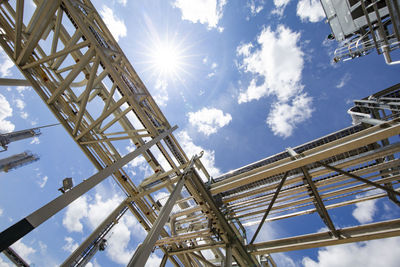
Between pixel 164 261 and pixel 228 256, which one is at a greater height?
A: pixel 164 261

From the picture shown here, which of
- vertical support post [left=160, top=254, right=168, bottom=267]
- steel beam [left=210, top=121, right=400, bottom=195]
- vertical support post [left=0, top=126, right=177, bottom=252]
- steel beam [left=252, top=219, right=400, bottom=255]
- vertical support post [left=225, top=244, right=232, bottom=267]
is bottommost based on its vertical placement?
steel beam [left=252, top=219, right=400, bottom=255]

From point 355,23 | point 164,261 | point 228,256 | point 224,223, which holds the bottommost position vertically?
point 228,256

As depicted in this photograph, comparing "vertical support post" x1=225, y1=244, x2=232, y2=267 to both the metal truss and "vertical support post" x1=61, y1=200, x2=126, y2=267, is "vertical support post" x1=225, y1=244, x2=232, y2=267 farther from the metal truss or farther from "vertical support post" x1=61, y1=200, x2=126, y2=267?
"vertical support post" x1=61, y1=200, x2=126, y2=267

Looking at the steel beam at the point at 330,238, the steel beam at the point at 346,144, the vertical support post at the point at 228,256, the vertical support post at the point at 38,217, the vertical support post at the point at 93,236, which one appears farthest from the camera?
the vertical support post at the point at 228,256

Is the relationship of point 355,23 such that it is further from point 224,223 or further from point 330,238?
point 224,223

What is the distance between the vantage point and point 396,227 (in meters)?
4.46

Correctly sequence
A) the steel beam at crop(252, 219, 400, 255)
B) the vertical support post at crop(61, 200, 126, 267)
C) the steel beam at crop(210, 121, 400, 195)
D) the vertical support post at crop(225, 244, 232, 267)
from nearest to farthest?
the steel beam at crop(210, 121, 400, 195) → the steel beam at crop(252, 219, 400, 255) → the vertical support post at crop(61, 200, 126, 267) → the vertical support post at crop(225, 244, 232, 267)

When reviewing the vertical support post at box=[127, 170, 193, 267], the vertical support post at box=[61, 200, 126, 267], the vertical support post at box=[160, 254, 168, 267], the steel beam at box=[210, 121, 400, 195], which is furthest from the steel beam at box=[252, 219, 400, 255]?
the vertical support post at box=[61, 200, 126, 267]

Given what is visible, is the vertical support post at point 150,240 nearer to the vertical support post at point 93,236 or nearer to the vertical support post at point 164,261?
the vertical support post at point 93,236

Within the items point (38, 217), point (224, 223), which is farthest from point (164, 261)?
point (38, 217)

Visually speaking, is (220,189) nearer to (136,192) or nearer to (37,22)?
(136,192)

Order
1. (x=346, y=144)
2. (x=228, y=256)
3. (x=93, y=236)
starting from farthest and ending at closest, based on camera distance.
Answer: (x=93, y=236) < (x=228, y=256) < (x=346, y=144)

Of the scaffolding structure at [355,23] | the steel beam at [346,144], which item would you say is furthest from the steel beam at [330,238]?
the scaffolding structure at [355,23]

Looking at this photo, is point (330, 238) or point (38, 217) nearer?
point (38, 217)
